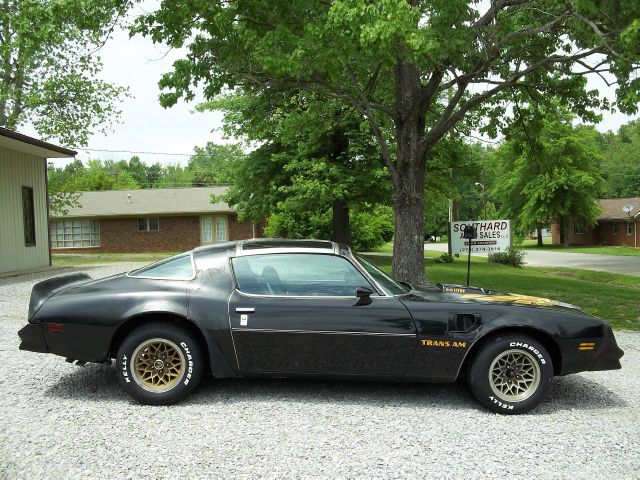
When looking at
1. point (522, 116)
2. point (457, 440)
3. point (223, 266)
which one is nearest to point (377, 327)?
point (457, 440)

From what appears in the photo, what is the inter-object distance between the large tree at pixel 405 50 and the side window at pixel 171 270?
3.97 m

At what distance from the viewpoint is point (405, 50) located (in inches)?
331

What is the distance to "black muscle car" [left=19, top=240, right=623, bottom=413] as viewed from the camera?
4.59 m

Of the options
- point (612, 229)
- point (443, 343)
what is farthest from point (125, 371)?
point (612, 229)

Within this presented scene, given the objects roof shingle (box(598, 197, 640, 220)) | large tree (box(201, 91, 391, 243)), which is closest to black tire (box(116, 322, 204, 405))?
large tree (box(201, 91, 391, 243))

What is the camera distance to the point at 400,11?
7246 mm

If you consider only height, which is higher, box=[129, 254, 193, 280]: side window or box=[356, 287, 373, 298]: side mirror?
box=[129, 254, 193, 280]: side window

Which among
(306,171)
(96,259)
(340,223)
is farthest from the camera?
(96,259)

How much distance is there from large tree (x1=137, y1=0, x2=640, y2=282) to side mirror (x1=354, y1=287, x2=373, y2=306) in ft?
12.8

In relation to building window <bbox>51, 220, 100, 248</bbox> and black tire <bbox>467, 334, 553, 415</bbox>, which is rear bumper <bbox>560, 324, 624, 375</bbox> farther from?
building window <bbox>51, 220, 100, 248</bbox>

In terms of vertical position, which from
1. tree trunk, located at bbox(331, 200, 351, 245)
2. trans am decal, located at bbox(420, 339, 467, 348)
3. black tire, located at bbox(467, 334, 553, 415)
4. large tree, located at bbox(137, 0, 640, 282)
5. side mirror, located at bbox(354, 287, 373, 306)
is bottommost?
black tire, located at bbox(467, 334, 553, 415)

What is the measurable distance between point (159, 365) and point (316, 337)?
1.34 meters

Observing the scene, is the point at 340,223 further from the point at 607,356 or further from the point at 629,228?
the point at 629,228

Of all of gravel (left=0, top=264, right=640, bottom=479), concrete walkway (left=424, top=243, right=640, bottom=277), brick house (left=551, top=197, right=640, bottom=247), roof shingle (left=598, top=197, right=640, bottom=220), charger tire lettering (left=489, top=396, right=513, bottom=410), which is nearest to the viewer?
gravel (left=0, top=264, right=640, bottom=479)
